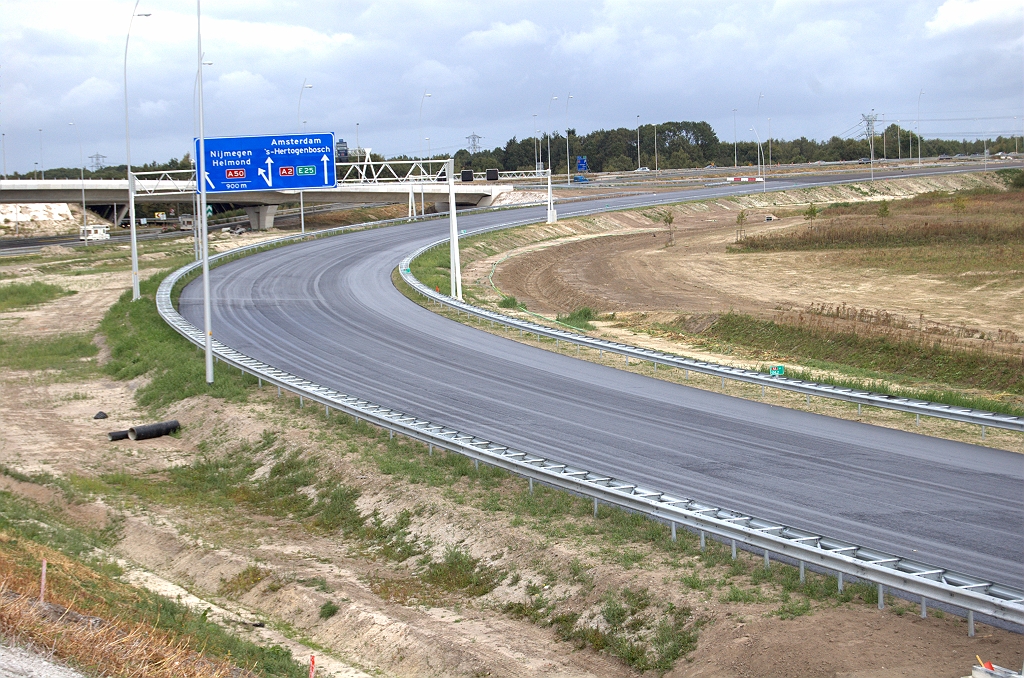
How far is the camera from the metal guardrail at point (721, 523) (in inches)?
409

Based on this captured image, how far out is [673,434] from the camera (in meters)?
19.3

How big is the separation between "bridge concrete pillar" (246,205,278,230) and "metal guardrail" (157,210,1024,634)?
62829 mm

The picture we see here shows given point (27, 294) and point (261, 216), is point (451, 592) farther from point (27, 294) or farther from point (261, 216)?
point (261, 216)

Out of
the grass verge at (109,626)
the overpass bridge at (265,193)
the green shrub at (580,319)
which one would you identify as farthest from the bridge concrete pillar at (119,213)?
the grass verge at (109,626)

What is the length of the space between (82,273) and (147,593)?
46.5 m

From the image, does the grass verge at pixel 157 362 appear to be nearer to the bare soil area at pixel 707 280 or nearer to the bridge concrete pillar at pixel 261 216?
the bare soil area at pixel 707 280

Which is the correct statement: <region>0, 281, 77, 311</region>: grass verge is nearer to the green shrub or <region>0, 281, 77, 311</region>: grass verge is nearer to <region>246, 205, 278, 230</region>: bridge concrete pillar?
the green shrub

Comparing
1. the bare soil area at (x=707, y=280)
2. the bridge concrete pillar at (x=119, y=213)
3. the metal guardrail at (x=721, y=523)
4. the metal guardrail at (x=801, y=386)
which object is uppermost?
the bridge concrete pillar at (x=119, y=213)

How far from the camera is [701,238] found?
221 feet

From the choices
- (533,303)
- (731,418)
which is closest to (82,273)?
(533,303)

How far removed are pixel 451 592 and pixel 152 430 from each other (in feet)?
40.3

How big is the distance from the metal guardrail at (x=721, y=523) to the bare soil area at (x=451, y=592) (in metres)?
0.36

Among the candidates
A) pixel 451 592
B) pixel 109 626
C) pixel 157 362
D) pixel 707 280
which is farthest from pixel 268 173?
pixel 109 626

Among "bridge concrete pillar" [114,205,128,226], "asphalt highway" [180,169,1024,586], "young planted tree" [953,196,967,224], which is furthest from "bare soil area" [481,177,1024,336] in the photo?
"bridge concrete pillar" [114,205,128,226]
